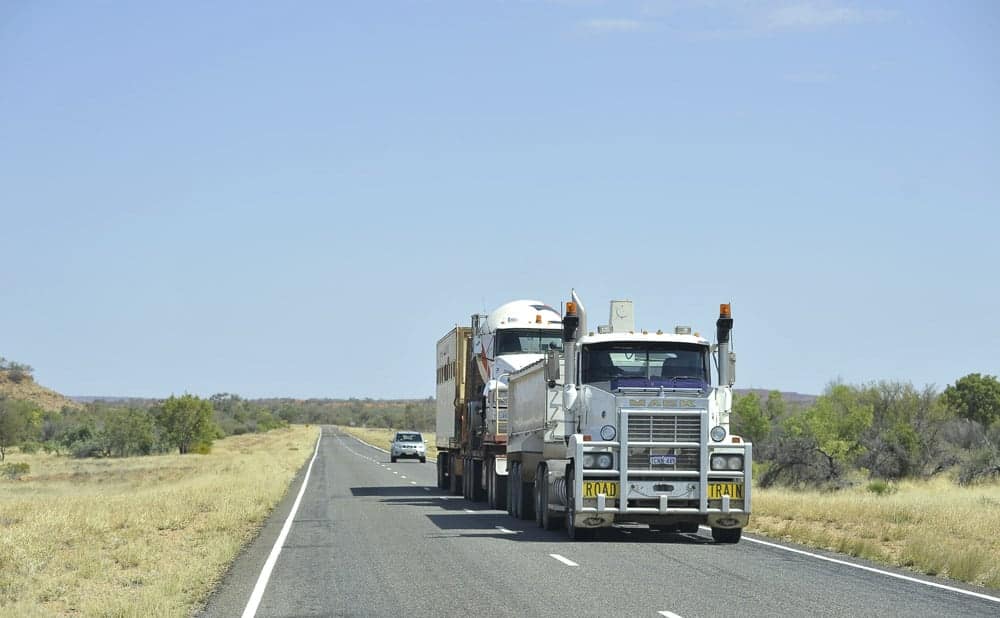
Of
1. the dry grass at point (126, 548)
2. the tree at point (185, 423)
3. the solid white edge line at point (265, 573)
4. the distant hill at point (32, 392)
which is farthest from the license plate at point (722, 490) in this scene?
the distant hill at point (32, 392)

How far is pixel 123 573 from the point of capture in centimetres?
1720

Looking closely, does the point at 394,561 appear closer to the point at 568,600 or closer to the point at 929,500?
the point at 568,600

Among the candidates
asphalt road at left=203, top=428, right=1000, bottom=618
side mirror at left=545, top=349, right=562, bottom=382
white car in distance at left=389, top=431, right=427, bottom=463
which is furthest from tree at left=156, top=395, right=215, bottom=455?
A: side mirror at left=545, top=349, right=562, bottom=382

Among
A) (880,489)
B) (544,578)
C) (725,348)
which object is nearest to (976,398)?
(880,489)

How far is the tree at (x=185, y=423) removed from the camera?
98750 millimetres

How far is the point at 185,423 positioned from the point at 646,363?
8257cm

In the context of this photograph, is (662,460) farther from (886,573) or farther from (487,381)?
(487,381)

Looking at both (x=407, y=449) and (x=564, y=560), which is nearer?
(x=564, y=560)

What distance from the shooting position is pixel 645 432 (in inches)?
807

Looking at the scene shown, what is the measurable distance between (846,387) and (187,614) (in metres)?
76.1

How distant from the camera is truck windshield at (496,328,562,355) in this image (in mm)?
31203

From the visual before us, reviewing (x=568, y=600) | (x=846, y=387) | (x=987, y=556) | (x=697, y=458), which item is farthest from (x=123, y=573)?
(x=846, y=387)

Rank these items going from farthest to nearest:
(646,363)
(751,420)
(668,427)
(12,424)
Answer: (12,424) → (751,420) → (646,363) → (668,427)

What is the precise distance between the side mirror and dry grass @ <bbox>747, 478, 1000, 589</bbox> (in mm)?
4802
